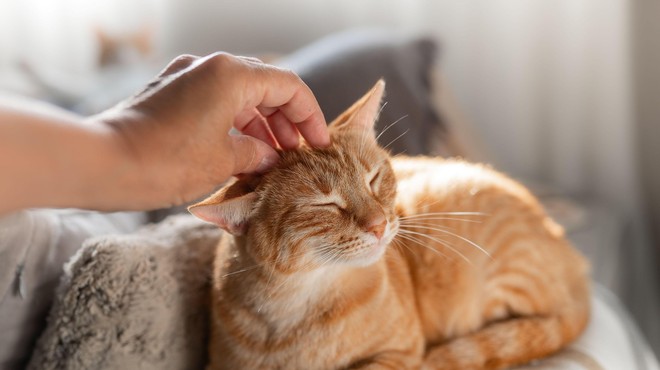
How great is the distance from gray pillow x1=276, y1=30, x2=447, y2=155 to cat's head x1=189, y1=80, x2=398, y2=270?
426 millimetres

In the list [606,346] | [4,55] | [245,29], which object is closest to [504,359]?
[606,346]

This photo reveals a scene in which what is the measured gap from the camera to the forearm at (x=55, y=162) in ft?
2.30

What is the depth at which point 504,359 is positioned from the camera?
3.89 ft

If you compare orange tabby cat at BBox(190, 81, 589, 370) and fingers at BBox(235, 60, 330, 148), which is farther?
orange tabby cat at BBox(190, 81, 589, 370)

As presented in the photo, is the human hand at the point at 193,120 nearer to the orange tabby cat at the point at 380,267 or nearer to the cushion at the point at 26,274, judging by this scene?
the orange tabby cat at the point at 380,267

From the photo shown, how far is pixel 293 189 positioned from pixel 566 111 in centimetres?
177

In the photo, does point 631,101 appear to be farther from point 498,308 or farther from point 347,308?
point 347,308

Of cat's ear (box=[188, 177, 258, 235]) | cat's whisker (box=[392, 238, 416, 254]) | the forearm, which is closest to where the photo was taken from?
the forearm

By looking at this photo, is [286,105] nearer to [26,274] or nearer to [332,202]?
[332,202]

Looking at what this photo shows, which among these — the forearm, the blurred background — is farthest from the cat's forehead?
the blurred background

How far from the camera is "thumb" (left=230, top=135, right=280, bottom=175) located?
923 mm

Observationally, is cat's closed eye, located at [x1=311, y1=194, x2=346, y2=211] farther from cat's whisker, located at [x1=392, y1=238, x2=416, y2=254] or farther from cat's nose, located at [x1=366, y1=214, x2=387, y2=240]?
cat's whisker, located at [x1=392, y1=238, x2=416, y2=254]

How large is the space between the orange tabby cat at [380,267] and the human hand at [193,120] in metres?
0.10

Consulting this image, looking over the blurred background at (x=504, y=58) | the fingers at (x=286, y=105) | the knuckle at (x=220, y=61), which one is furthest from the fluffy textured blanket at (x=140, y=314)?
the blurred background at (x=504, y=58)
